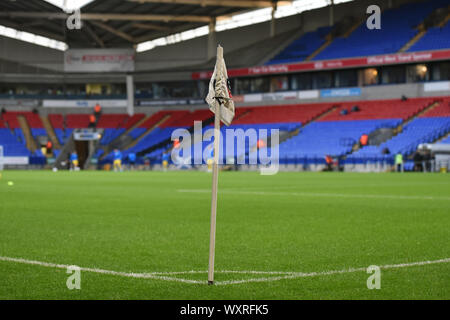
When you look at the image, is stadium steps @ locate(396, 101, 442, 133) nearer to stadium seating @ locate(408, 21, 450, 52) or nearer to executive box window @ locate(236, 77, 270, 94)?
stadium seating @ locate(408, 21, 450, 52)

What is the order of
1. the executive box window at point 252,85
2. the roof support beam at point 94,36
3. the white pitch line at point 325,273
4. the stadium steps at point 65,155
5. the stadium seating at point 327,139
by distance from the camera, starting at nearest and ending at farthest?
the white pitch line at point 325,273 → the stadium seating at point 327,139 → the roof support beam at point 94,36 → the stadium steps at point 65,155 → the executive box window at point 252,85

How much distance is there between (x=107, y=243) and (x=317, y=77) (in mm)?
57081

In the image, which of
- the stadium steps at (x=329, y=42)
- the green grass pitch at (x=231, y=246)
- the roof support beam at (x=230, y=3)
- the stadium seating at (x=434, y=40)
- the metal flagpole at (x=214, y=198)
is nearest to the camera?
the green grass pitch at (x=231, y=246)

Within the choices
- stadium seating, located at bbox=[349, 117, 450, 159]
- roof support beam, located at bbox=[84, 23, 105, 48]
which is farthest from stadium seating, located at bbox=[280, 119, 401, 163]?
→ roof support beam, located at bbox=[84, 23, 105, 48]

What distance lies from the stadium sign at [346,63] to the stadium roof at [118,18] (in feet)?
19.5

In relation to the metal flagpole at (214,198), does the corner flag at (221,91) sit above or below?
above

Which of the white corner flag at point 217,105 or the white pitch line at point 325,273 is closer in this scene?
the white corner flag at point 217,105

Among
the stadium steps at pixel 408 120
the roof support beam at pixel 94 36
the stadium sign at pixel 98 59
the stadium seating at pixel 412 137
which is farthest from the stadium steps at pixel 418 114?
the stadium sign at pixel 98 59

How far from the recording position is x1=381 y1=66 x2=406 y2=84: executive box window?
5900 centimetres

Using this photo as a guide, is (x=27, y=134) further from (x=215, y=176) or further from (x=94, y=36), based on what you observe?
(x=215, y=176)

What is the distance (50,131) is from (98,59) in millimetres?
9717

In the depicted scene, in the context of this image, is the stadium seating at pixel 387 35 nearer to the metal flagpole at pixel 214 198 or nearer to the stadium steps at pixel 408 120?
the stadium steps at pixel 408 120

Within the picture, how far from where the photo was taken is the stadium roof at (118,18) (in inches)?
2249
